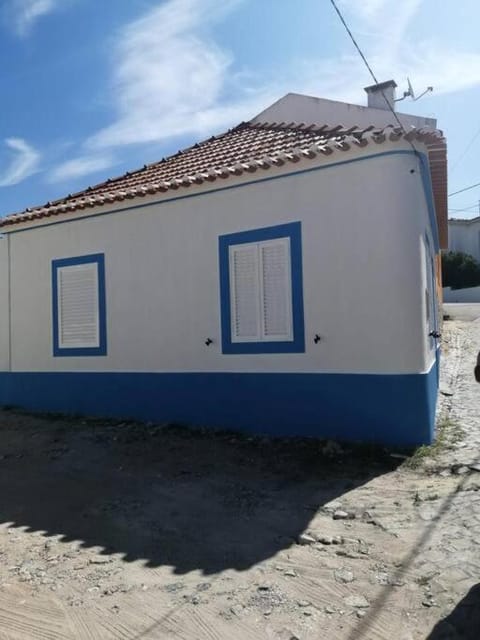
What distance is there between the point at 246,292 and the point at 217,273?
511mm

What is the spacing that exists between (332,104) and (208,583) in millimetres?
14750

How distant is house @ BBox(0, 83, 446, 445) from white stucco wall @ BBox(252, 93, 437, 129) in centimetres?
641

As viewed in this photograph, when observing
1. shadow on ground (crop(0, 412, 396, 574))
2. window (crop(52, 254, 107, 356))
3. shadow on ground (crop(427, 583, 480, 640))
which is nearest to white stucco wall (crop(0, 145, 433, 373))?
window (crop(52, 254, 107, 356))

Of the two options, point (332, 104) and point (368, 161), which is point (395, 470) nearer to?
point (368, 161)

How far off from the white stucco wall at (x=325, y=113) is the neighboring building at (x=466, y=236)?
2960 centimetres

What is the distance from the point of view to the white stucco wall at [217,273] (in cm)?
676

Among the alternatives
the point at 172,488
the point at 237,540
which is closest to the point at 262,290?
the point at 172,488

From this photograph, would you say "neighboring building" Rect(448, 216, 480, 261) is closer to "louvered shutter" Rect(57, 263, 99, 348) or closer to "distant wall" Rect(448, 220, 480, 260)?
"distant wall" Rect(448, 220, 480, 260)

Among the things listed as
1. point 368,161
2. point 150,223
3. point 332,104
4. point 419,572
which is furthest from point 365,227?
point 332,104

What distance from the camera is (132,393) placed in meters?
8.74

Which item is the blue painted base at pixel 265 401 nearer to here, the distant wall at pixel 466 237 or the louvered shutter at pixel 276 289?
the louvered shutter at pixel 276 289

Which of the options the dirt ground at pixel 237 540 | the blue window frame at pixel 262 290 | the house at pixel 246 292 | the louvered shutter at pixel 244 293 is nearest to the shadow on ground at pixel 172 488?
the dirt ground at pixel 237 540

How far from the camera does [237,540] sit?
4.63 m

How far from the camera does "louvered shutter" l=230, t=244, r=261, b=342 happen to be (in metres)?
7.69
